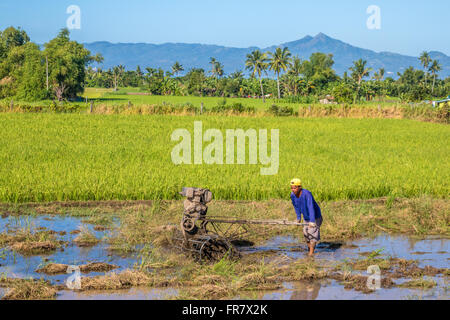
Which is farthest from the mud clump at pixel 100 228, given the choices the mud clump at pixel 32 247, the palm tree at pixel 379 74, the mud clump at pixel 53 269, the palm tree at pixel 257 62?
the palm tree at pixel 379 74

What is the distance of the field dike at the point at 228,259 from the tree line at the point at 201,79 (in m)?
33.7

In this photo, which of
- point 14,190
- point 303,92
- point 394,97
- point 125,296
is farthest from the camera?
point 394,97

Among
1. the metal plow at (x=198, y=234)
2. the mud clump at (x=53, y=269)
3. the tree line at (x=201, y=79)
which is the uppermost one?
the tree line at (x=201, y=79)

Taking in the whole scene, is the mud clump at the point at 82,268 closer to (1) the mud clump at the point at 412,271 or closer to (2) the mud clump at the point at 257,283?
(2) the mud clump at the point at 257,283

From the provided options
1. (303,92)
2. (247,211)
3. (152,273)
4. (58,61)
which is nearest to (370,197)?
(247,211)

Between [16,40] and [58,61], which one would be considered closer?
[58,61]

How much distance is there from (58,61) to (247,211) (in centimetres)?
4263

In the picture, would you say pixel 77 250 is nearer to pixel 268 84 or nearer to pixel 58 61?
pixel 58 61

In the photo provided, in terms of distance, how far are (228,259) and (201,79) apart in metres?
66.9

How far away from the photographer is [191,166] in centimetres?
1434

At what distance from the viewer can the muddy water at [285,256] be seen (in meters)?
6.23

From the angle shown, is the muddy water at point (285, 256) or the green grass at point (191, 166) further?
the green grass at point (191, 166)

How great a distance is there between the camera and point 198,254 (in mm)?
7508

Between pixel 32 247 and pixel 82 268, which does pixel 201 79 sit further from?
pixel 82 268
